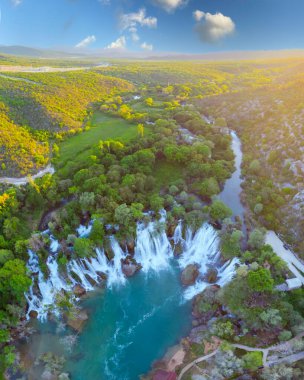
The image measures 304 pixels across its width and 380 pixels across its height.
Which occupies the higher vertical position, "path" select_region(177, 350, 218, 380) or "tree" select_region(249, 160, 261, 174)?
"tree" select_region(249, 160, 261, 174)

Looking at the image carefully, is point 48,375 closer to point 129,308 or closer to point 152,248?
point 129,308

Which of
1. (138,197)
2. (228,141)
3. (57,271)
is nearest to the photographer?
(57,271)

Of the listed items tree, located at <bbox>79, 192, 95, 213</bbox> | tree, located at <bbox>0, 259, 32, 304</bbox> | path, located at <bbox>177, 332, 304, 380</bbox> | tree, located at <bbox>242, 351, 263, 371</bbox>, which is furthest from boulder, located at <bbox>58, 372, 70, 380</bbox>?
tree, located at <bbox>79, 192, 95, 213</bbox>

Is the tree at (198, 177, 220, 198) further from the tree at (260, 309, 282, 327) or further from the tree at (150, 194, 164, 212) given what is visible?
the tree at (260, 309, 282, 327)

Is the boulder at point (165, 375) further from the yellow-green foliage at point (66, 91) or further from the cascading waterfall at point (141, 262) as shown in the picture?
the yellow-green foliage at point (66, 91)

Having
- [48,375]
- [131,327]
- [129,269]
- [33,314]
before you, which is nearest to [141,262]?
[129,269]

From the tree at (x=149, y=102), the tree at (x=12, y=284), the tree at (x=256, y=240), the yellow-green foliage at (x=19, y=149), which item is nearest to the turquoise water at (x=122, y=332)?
the tree at (x=12, y=284)

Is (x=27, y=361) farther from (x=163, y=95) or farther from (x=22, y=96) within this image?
(x=163, y=95)

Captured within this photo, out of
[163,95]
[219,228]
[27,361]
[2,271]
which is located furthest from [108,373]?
[163,95]
